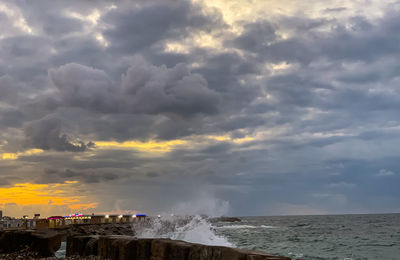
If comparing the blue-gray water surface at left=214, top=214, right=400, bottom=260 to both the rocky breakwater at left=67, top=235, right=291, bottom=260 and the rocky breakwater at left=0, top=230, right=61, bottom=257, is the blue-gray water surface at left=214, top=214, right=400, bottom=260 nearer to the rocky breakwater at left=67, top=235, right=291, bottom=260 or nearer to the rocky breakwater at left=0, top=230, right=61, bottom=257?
the rocky breakwater at left=67, top=235, right=291, bottom=260

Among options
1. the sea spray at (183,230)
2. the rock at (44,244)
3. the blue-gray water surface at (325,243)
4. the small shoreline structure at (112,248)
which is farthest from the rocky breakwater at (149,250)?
the blue-gray water surface at (325,243)

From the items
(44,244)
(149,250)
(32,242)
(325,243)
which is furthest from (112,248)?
(325,243)

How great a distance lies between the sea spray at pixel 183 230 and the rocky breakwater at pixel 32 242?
472 inches

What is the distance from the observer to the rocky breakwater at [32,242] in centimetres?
1359

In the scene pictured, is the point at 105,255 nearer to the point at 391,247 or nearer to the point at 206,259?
the point at 206,259

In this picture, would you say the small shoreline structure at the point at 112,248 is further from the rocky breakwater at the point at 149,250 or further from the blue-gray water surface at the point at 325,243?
the blue-gray water surface at the point at 325,243

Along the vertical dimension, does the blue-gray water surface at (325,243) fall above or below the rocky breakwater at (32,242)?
below

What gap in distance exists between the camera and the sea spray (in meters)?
27.2

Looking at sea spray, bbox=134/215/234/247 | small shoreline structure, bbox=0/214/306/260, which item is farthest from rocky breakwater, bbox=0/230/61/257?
sea spray, bbox=134/215/234/247

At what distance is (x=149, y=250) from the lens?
1012 centimetres

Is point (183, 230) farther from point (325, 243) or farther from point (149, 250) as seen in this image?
point (149, 250)

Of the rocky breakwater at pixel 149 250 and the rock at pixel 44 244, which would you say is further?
the rock at pixel 44 244

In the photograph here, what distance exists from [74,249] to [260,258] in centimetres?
897

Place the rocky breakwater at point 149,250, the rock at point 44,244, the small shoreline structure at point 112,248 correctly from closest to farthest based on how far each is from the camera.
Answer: the rocky breakwater at point 149,250
the small shoreline structure at point 112,248
the rock at point 44,244
